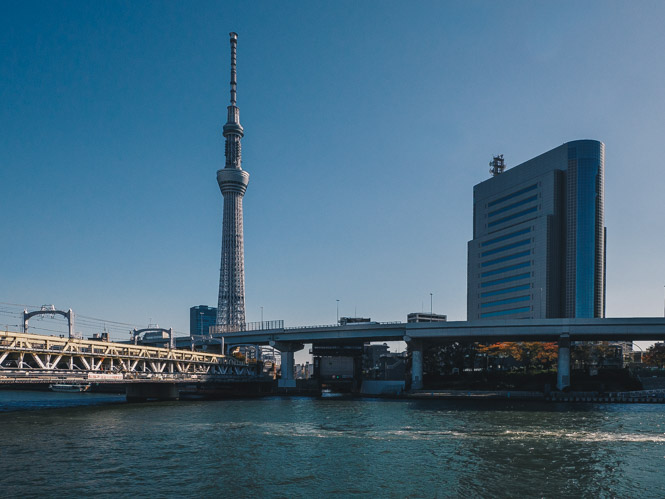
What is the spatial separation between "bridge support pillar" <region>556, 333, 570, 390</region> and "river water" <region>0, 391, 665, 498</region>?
4028 cm

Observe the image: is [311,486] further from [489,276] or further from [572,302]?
[489,276]

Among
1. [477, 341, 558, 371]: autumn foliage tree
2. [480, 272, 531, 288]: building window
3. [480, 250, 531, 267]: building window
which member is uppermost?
[480, 250, 531, 267]: building window

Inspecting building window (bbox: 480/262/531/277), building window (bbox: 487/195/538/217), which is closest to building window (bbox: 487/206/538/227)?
building window (bbox: 487/195/538/217)

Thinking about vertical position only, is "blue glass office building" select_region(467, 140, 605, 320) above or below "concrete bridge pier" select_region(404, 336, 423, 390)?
above

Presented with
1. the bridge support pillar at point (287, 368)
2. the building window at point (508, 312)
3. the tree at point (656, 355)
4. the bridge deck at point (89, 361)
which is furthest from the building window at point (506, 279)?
the bridge deck at point (89, 361)

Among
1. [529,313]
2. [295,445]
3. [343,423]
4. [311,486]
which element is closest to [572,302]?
[529,313]

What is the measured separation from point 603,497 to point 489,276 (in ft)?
559

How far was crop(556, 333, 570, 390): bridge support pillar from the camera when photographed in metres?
110

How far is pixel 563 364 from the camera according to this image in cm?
11144

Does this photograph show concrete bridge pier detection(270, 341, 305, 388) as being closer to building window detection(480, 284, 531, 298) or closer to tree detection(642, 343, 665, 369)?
building window detection(480, 284, 531, 298)

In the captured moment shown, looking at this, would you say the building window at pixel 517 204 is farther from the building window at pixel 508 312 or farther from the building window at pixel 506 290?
the building window at pixel 508 312

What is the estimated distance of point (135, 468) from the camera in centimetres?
3756

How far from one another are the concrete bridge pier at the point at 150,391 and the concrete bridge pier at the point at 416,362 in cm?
4847

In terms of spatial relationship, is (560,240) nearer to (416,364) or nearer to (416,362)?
(416,362)
